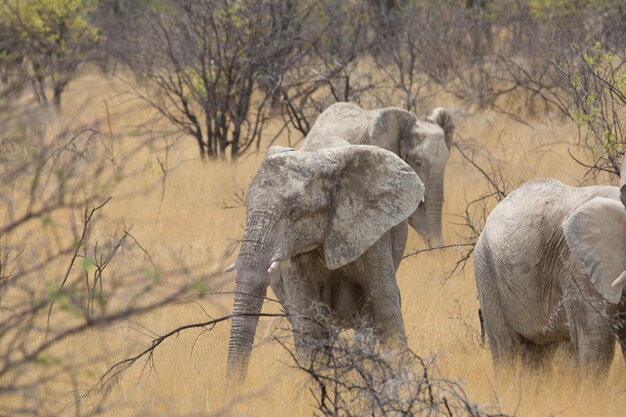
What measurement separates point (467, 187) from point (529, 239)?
6.49 meters

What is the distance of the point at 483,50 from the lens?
1898 centimetres

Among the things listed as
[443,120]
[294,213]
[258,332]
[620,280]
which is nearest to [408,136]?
[443,120]

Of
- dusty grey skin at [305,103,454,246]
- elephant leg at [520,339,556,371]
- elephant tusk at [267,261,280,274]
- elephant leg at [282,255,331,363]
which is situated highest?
dusty grey skin at [305,103,454,246]

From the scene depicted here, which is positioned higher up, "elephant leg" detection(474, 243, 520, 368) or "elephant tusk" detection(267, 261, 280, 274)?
"elephant tusk" detection(267, 261, 280, 274)

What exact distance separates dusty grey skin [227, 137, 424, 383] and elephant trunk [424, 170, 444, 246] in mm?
3507

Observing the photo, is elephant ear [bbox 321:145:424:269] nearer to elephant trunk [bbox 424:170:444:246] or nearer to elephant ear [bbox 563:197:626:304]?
elephant ear [bbox 563:197:626:304]

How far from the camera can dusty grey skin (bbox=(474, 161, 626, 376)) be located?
193 inches

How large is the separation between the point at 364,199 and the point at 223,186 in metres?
6.49

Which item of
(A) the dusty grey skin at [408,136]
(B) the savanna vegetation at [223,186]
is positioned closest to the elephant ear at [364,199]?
(B) the savanna vegetation at [223,186]

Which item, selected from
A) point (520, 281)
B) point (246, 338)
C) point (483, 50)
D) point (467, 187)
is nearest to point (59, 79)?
point (246, 338)

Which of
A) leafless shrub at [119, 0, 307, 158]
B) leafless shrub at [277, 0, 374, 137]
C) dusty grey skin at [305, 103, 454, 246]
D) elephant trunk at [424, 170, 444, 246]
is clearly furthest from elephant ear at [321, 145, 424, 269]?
leafless shrub at [277, 0, 374, 137]

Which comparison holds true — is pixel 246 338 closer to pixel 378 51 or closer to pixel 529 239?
pixel 529 239

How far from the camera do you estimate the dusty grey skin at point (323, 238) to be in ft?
17.9

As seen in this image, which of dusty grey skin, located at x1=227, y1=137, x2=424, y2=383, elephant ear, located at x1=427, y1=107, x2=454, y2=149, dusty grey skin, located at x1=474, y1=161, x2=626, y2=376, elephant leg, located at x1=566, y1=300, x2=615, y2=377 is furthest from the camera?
elephant ear, located at x1=427, y1=107, x2=454, y2=149
